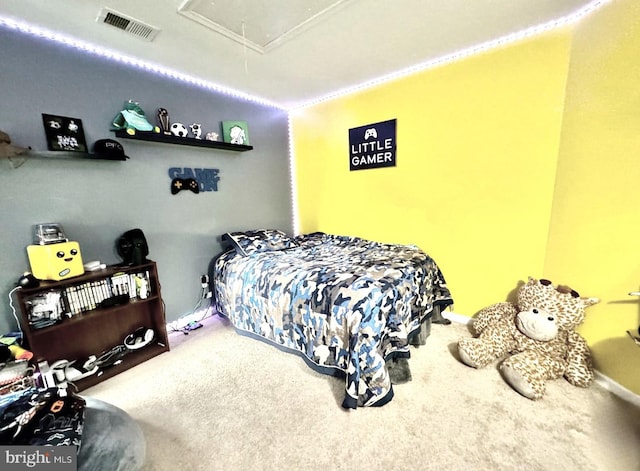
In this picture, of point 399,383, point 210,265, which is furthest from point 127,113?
point 399,383

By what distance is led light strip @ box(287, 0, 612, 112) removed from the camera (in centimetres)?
174

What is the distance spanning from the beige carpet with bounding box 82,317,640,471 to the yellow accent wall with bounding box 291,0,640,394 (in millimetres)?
557

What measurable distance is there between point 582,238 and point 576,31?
1.45 meters

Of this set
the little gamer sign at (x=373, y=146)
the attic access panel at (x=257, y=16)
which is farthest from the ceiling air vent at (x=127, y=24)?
the little gamer sign at (x=373, y=146)

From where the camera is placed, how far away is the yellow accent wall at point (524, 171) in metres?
1.53

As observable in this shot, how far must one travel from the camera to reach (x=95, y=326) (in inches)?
79.8

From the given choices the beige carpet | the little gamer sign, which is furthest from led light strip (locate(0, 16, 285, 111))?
the beige carpet

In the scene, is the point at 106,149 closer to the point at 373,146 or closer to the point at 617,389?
the point at 373,146

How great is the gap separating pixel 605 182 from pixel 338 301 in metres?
1.86

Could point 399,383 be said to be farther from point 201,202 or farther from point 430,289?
point 201,202

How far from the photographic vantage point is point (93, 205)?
202 cm

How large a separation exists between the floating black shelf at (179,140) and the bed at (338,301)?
96 centimetres

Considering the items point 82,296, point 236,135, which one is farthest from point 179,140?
point 82,296

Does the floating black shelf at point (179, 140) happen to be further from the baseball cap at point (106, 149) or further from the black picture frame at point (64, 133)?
the black picture frame at point (64, 133)
